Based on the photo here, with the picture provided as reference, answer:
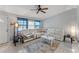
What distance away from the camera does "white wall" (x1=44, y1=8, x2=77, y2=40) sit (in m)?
1.73

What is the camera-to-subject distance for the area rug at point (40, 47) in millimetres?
1857

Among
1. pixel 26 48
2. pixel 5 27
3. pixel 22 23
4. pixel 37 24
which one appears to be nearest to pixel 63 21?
pixel 37 24

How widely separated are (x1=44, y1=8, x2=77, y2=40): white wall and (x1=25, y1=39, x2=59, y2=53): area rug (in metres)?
0.43

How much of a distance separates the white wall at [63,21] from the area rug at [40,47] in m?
0.43

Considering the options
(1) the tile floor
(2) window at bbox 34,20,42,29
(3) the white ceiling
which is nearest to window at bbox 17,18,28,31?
(3) the white ceiling

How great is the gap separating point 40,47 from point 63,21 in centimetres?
92

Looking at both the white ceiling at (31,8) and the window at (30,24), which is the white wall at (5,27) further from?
the window at (30,24)

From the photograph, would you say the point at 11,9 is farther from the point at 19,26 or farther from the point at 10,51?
the point at 10,51

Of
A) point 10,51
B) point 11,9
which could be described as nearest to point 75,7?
point 11,9

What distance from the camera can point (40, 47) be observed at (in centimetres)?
197

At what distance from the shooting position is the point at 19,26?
1.76 metres

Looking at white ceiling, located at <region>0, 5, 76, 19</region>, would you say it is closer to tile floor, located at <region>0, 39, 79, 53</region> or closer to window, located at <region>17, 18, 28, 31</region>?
window, located at <region>17, 18, 28, 31</region>

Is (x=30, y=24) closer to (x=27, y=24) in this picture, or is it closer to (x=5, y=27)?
(x=27, y=24)
